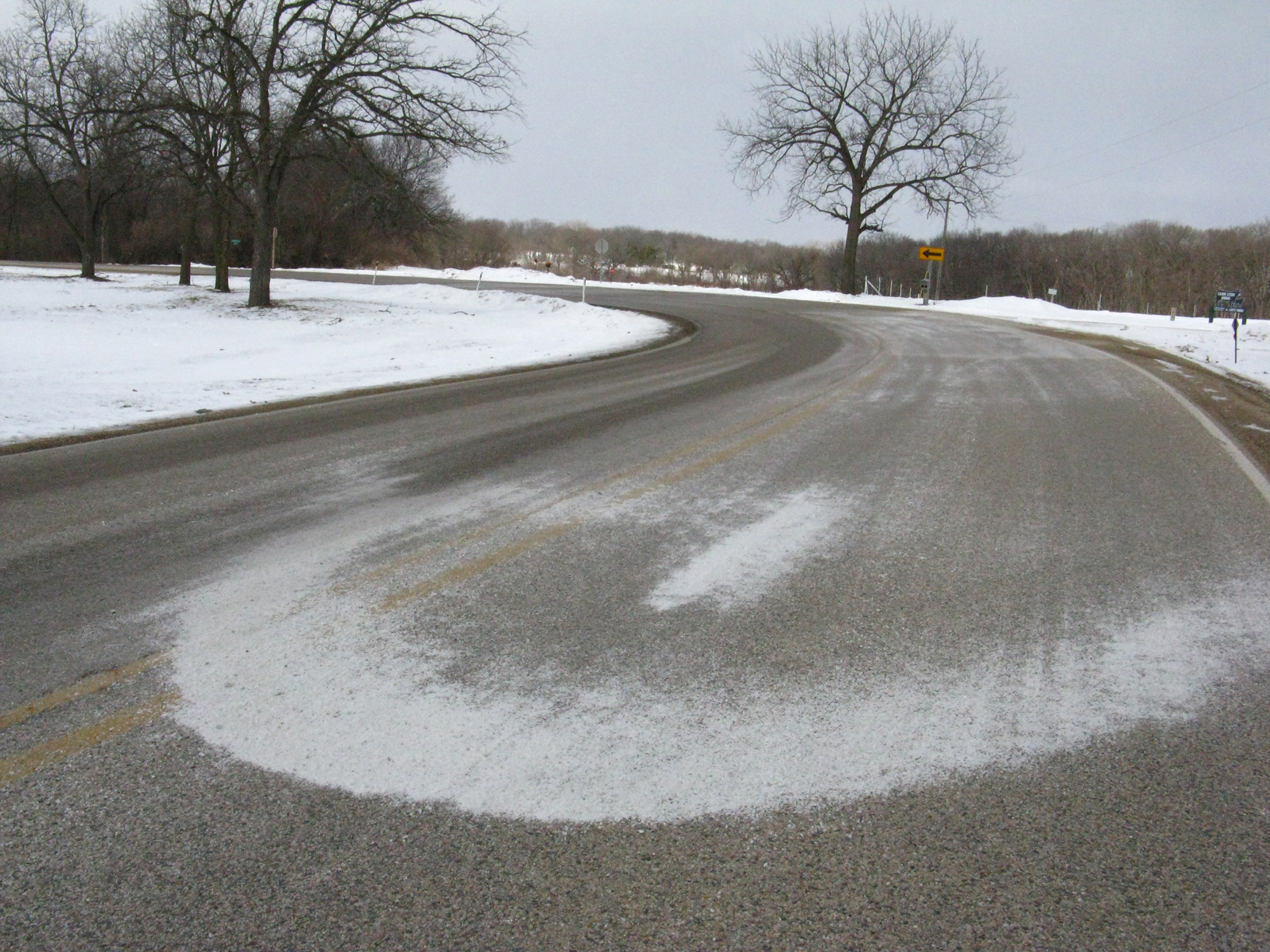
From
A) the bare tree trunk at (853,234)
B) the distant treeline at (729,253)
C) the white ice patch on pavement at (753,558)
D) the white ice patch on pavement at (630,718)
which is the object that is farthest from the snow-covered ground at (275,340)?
the distant treeline at (729,253)

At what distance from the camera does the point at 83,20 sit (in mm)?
31547

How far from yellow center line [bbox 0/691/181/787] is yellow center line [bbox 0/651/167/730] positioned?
247mm

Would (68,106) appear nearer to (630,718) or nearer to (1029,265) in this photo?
(630,718)

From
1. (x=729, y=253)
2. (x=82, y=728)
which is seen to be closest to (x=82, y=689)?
(x=82, y=728)

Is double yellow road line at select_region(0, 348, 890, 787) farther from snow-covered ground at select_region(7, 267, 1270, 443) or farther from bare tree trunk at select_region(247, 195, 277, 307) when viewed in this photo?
bare tree trunk at select_region(247, 195, 277, 307)

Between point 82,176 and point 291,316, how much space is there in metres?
15.5

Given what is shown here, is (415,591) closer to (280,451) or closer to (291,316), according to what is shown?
(280,451)

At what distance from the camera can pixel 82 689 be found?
10.9ft

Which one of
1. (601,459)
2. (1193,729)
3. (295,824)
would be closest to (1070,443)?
(601,459)

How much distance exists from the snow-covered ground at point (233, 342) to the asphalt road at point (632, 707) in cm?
444

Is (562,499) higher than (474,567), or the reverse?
(562,499)

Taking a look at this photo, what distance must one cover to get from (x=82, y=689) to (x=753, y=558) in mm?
3092

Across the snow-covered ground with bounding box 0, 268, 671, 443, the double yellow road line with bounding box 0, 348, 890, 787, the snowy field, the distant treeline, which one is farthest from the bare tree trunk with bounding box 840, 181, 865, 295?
the double yellow road line with bounding box 0, 348, 890, 787

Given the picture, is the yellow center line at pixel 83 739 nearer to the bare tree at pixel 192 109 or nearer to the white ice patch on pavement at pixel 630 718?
the white ice patch on pavement at pixel 630 718
